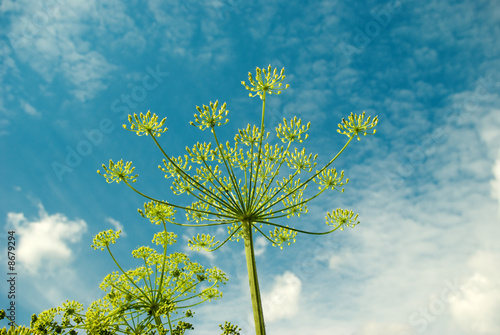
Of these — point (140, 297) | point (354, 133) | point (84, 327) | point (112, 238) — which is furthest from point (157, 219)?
point (354, 133)

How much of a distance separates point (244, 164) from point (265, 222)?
67.6 inches

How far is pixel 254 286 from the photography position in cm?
773

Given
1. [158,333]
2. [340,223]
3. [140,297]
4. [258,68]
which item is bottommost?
[158,333]

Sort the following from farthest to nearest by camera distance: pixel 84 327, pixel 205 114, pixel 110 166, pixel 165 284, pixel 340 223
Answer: pixel 165 284
pixel 340 223
pixel 84 327
pixel 110 166
pixel 205 114

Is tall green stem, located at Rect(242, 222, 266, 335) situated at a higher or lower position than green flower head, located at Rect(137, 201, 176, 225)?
lower

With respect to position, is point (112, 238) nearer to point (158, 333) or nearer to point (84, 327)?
point (84, 327)

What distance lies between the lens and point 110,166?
895cm

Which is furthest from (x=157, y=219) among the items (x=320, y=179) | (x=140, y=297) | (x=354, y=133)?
(x=354, y=133)

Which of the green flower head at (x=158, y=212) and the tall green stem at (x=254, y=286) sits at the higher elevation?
the green flower head at (x=158, y=212)

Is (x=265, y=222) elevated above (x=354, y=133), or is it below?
below

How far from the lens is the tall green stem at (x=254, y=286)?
23.6ft

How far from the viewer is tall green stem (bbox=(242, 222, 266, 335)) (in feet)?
23.6

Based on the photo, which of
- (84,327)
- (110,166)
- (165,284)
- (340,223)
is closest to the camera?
(110,166)

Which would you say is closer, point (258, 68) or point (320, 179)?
point (258, 68)
